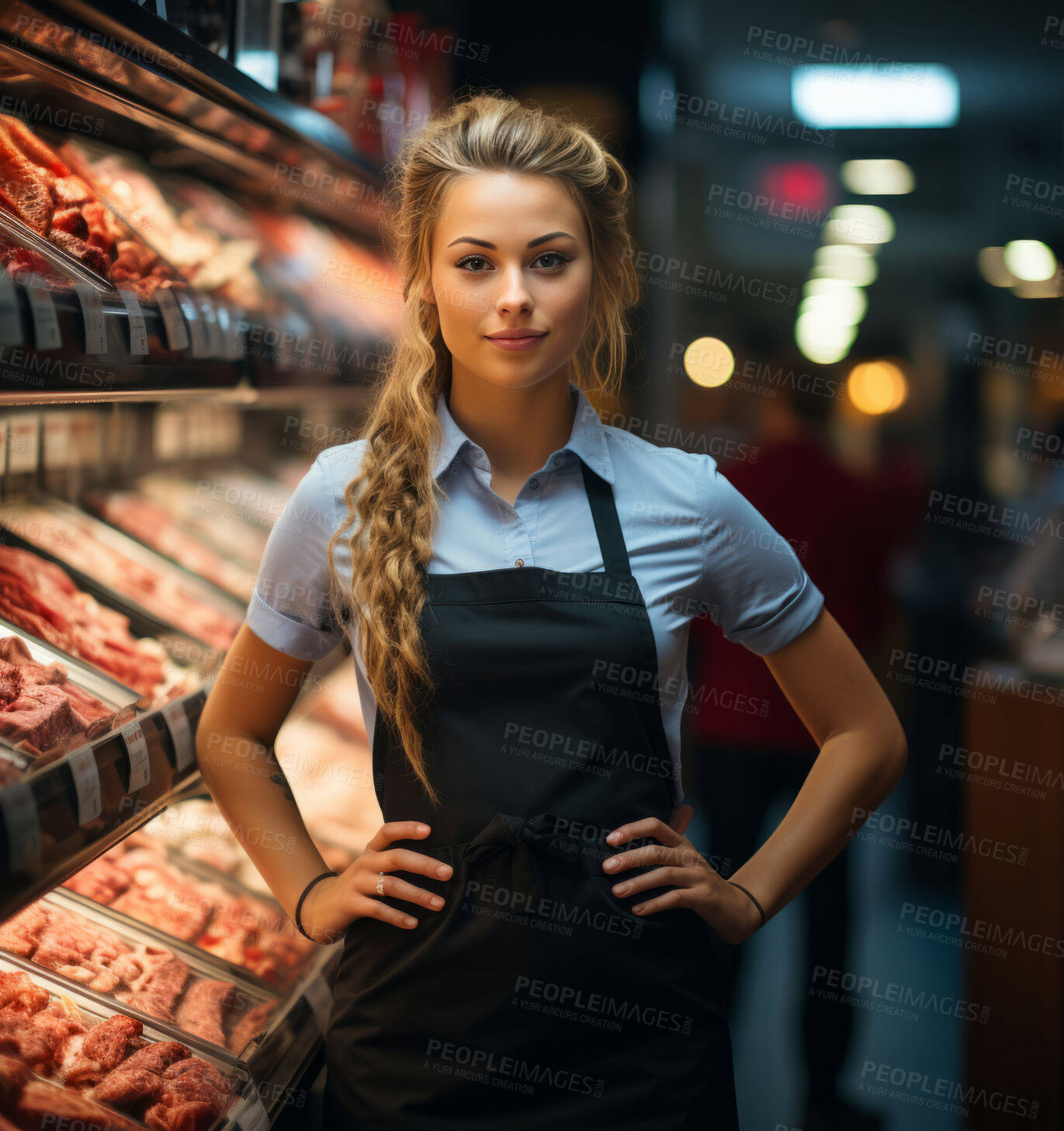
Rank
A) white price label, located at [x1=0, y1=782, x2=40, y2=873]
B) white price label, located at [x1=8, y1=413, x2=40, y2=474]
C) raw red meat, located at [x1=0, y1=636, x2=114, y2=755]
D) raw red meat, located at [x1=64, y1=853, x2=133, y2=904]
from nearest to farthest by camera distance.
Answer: white price label, located at [x1=0, y1=782, x2=40, y2=873] < raw red meat, located at [x1=0, y1=636, x2=114, y2=755] < raw red meat, located at [x1=64, y1=853, x2=133, y2=904] < white price label, located at [x1=8, y1=413, x2=40, y2=474]

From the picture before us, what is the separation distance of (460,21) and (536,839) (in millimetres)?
3293

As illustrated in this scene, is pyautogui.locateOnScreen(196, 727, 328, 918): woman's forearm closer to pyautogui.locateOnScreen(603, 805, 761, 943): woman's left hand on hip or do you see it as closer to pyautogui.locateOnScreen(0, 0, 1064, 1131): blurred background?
pyautogui.locateOnScreen(0, 0, 1064, 1131): blurred background

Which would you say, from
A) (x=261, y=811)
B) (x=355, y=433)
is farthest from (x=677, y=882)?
(x=355, y=433)

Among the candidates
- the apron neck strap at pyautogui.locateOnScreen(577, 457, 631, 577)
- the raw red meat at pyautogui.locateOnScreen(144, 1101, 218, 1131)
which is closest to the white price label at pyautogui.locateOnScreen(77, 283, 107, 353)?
the apron neck strap at pyautogui.locateOnScreen(577, 457, 631, 577)

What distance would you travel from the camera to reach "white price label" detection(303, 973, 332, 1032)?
1.90 meters

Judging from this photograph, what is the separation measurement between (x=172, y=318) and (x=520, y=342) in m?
0.65

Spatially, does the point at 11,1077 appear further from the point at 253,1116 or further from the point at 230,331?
the point at 230,331

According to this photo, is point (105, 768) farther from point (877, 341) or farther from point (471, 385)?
point (877, 341)

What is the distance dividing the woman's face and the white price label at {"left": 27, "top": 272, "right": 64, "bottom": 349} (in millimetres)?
489

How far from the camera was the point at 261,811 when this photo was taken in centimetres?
149

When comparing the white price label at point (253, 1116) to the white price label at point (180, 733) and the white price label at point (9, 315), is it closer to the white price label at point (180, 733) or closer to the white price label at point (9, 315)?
the white price label at point (180, 733)

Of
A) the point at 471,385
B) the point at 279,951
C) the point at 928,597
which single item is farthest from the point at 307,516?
the point at 928,597

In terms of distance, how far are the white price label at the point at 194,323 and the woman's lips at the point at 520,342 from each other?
646 millimetres

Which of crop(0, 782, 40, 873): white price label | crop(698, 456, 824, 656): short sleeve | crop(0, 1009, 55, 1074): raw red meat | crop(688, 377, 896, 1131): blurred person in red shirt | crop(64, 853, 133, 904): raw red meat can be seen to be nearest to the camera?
crop(0, 782, 40, 873): white price label
